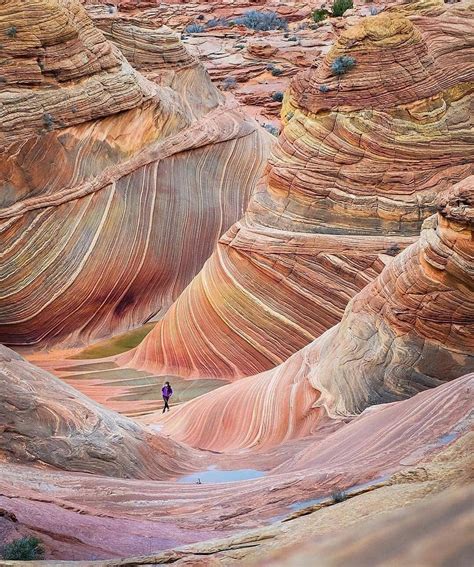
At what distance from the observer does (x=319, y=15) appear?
158ft

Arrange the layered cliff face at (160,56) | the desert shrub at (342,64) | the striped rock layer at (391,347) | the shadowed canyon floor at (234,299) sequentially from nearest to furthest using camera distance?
1. the shadowed canyon floor at (234,299)
2. the striped rock layer at (391,347)
3. the desert shrub at (342,64)
4. the layered cliff face at (160,56)

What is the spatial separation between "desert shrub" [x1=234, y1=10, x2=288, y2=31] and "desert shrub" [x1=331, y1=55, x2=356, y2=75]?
1292 inches

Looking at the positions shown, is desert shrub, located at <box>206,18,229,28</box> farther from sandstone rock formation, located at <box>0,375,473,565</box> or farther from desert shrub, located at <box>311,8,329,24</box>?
sandstone rock formation, located at <box>0,375,473,565</box>

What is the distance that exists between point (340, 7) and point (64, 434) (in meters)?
43.4

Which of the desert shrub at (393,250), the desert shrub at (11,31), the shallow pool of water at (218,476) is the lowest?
the shallow pool of water at (218,476)

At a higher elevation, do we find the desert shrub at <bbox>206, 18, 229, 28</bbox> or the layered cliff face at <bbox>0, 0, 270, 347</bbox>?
the desert shrub at <bbox>206, 18, 229, 28</bbox>

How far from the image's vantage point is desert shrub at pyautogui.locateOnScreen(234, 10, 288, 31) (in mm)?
47547

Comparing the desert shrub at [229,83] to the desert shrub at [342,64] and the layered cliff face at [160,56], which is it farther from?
the desert shrub at [342,64]

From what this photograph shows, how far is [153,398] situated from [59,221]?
18.3ft

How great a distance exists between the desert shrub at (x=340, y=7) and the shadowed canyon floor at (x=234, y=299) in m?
24.9

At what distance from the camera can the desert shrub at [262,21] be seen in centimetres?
4755

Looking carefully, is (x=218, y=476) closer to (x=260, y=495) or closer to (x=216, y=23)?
(x=260, y=495)

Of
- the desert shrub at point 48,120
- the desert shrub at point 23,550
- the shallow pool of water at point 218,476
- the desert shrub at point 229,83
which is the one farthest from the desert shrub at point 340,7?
the desert shrub at point 23,550

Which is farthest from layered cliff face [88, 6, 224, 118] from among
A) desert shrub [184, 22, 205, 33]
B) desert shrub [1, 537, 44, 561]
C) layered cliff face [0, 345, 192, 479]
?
desert shrub [184, 22, 205, 33]
